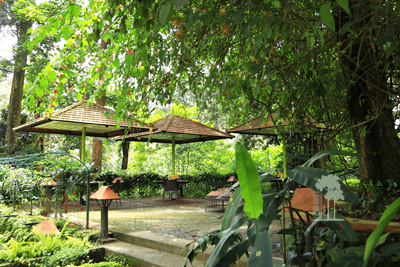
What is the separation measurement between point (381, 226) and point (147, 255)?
13.6 feet

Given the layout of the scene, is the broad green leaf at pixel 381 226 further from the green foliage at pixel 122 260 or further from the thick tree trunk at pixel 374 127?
the green foliage at pixel 122 260

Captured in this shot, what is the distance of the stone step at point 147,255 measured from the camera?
429cm

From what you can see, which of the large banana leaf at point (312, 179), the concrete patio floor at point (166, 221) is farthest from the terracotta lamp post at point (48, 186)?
the large banana leaf at point (312, 179)

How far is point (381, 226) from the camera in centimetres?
105

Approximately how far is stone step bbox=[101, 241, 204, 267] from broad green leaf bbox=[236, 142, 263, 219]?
3.34 metres

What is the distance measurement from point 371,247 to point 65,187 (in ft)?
21.1

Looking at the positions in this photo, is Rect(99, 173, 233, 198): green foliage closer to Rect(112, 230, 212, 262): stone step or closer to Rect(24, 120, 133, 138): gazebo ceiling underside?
Rect(24, 120, 133, 138): gazebo ceiling underside

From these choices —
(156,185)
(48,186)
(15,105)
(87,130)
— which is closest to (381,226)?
(48,186)

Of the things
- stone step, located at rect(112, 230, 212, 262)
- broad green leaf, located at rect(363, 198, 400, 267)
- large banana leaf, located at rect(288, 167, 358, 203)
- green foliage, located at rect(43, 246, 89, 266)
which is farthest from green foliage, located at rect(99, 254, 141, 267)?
broad green leaf, located at rect(363, 198, 400, 267)

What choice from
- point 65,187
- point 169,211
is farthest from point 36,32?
point 169,211

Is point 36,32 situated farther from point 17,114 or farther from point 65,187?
point 17,114

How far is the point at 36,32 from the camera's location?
2910mm

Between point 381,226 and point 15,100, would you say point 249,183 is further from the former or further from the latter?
point 15,100

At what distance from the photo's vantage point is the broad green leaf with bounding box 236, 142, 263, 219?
1.13 metres
